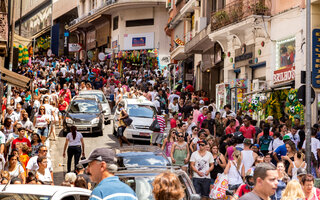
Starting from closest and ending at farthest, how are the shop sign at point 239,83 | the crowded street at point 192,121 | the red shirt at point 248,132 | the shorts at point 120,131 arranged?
the crowded street at point 192,121, the red shirt at point 248,132, the shorts at point 120,131, the shop sign at point 239,83

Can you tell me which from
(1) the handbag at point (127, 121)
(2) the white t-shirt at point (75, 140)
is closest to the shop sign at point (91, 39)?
(1) the handbag at point (127, 121)

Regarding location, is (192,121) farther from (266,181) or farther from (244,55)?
(266,181)

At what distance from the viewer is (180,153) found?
15492 mm

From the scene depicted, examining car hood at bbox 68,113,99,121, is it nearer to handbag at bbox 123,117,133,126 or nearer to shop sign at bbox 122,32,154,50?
handbag at bbox 123,117,133,126

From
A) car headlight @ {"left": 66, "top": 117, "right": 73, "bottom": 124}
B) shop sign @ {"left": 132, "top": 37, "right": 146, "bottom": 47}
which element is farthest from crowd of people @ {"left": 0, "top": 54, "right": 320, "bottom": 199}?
shop sign @ {"left": 132, "top": 37, "right": 146, "bottom": 47}

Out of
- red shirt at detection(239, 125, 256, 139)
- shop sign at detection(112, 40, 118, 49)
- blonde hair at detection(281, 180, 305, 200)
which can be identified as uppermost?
shop sign at detection(112, 40, 118, 49)

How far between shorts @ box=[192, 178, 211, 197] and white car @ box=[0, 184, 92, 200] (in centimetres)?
681

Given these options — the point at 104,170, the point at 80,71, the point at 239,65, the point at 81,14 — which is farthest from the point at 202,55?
the point at 81,14

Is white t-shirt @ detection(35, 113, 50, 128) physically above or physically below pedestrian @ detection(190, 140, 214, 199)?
above

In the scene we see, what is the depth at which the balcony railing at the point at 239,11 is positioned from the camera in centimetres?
2528

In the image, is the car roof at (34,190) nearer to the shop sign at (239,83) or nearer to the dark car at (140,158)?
the dark car at (140,158)

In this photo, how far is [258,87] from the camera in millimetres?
25672

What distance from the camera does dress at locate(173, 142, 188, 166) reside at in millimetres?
15469

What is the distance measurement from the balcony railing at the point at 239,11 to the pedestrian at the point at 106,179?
20.6 metres
